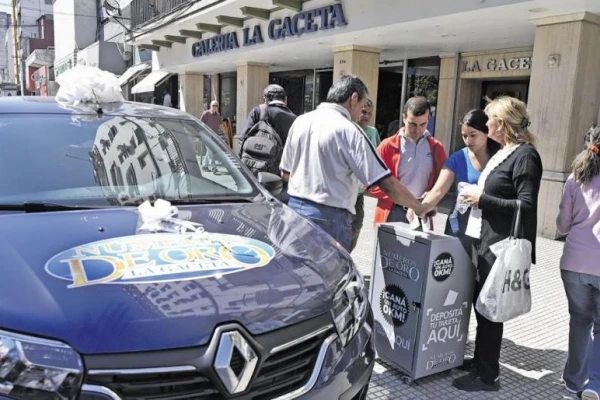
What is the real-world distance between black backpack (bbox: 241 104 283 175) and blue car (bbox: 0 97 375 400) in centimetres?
178

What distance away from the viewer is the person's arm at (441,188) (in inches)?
124

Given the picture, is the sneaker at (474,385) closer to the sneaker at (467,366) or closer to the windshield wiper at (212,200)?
the sneaker at (467,366)

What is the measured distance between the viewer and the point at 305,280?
1950 millimetres

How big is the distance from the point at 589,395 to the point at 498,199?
4.10ft

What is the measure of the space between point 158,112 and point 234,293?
191cm

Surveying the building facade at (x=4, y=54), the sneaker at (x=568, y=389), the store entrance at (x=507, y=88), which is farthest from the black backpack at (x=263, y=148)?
the building facade at (x=4, y=54)

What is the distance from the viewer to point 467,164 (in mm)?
3184

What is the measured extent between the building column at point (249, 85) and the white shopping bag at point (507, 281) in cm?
1254

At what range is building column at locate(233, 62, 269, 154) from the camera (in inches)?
583

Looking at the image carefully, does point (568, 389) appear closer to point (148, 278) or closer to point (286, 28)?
point (148, 278)

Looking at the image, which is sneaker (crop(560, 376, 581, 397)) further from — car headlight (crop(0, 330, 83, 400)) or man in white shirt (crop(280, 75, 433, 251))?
car headlight (crop(0, 330, 83, 400))

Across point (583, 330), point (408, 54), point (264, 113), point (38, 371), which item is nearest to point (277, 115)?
point (264, 113)

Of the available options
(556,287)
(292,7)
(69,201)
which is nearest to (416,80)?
(292,7)

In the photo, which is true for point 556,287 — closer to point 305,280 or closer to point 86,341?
point 305,280
